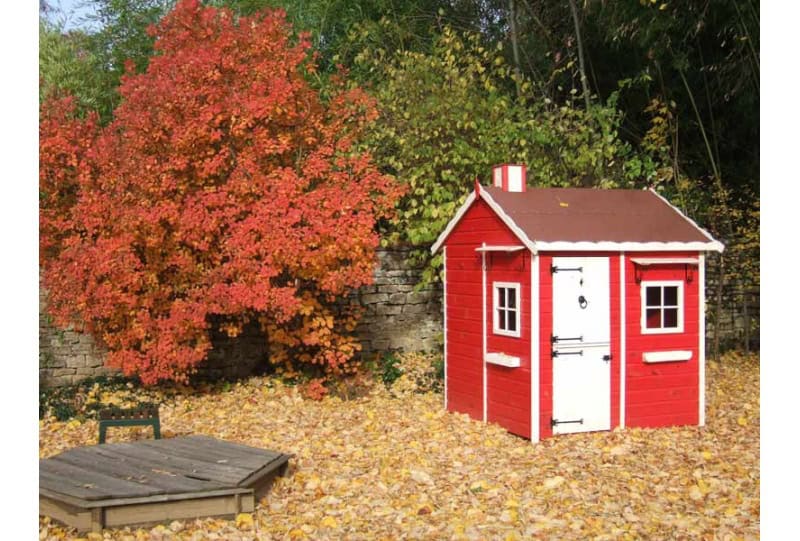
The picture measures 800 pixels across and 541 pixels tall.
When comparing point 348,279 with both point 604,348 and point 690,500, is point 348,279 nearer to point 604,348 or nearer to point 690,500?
point 604,348

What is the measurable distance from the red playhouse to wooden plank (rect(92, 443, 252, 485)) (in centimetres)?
327

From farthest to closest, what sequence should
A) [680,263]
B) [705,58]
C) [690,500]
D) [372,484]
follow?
[705,58], [680,263], [372,484], [690,500]

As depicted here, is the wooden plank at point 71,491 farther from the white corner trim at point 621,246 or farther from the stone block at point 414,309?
the stone block at point 414,309

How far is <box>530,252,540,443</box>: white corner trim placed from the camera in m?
8.05

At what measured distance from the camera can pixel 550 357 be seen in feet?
26.7

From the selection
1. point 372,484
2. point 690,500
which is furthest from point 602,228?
point 372,484

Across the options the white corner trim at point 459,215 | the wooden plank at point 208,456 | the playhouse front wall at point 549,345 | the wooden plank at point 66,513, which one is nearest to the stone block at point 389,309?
the white corner trim at point 459,215

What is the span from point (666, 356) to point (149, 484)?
17.9 feet

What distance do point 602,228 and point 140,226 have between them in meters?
5.38

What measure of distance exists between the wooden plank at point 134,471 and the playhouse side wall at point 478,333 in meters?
3.59

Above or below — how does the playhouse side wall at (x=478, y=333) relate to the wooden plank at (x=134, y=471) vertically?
above

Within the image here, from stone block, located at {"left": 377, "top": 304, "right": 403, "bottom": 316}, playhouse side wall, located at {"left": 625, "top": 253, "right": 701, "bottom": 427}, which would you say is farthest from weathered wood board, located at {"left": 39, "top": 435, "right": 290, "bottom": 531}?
stone block, located at {"left": 377, "top": 304, "right": 403, "bottom": 316}

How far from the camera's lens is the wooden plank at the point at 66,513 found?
561 cm

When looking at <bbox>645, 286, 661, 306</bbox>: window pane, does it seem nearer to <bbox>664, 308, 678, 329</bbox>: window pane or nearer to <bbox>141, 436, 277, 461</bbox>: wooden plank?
<bbox>664, 308, 678, 329</bbox>: window pane
